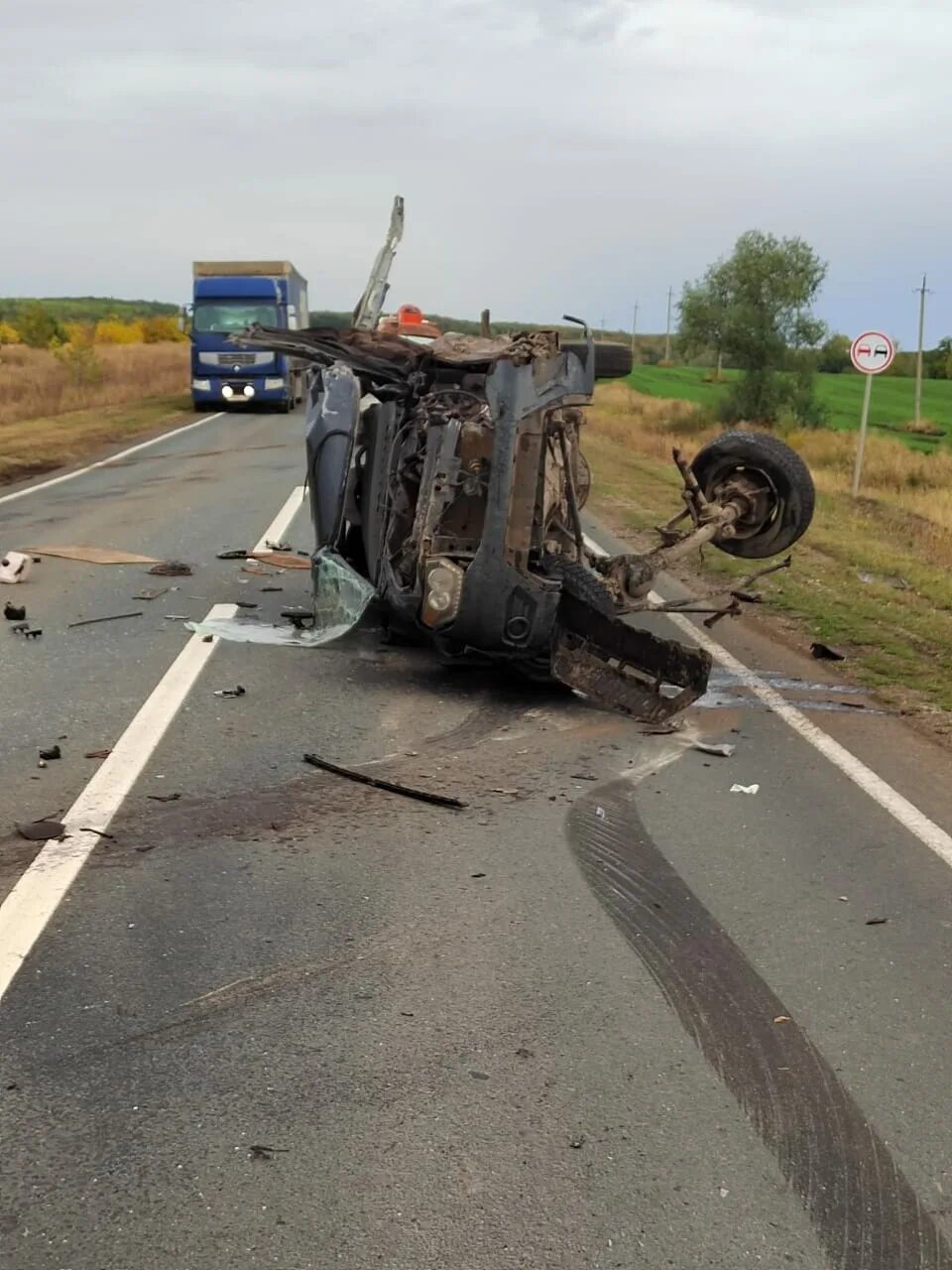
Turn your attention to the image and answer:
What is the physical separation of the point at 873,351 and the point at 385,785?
14.9 m

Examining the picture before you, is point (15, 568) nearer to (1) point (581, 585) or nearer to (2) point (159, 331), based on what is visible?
(1) point (581, 585)

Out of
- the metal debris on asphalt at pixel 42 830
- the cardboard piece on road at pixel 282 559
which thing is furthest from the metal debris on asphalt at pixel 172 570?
the metal debris on asphalt at pixel 42 830

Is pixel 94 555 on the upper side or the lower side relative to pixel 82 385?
lower

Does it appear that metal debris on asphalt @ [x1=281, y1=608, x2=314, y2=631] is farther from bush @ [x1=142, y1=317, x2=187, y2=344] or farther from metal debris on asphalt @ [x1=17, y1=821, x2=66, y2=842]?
bush @ [x1=142, y1=317, x2=187, y2=344]

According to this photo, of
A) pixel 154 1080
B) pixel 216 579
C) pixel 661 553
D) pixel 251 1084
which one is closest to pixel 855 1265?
pixel 251 1084

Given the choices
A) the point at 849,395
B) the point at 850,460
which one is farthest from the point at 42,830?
the point at 849,395

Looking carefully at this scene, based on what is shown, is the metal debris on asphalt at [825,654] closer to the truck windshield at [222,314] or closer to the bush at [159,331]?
the truck windshield at [222,314]

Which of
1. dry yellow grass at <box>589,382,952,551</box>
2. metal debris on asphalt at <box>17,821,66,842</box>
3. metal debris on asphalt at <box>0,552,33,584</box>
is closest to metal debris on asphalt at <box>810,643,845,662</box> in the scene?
metal debris on asphalt at <box>17,821,66,842</box>

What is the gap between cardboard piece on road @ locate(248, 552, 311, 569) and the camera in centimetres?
1058

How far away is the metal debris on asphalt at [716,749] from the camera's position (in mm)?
6109

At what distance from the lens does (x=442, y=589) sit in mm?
6668

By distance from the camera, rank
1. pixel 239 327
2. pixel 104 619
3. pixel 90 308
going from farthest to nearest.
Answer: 1. pixel 90 308
2. pixel 239 327
3. pixel 104 619

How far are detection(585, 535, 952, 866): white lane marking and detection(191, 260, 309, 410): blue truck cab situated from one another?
2213cm

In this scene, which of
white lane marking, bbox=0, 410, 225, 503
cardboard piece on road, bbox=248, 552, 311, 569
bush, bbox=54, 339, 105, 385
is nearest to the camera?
cardboard piece on road, bbox=248, 552, 311, 569
